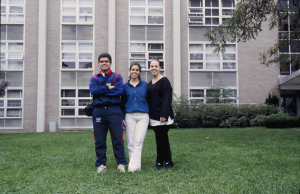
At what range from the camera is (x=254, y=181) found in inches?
165

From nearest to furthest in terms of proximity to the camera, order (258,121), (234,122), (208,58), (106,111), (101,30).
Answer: (106,111)
(258,121)
(234,122)
(101,30)
(208,58)

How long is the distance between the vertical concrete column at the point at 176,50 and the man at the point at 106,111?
14.5 m

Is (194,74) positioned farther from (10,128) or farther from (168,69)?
(10,128)

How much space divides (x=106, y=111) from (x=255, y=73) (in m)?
17.1

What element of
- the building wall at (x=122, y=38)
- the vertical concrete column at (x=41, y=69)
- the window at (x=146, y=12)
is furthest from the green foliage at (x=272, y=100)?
the vertical concrete column at (x=41, y=69)

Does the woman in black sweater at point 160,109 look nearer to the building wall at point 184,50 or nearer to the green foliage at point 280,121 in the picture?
the green foliage at point 280,121

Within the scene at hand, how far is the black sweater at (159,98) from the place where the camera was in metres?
5.08

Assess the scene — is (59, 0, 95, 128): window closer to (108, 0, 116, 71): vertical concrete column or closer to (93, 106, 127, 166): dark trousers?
(108, 0, 116, 71): vertical concrete column

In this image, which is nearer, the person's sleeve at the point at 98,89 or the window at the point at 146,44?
the person's sleeve at the point at 98,89

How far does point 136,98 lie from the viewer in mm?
5152

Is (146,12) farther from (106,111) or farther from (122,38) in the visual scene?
(106,111)

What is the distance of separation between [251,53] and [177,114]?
23.8 feet

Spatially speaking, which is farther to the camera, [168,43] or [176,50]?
[168,43]

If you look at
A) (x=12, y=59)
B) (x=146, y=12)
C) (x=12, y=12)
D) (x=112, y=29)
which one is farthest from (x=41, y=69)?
(x=146, y=12)
